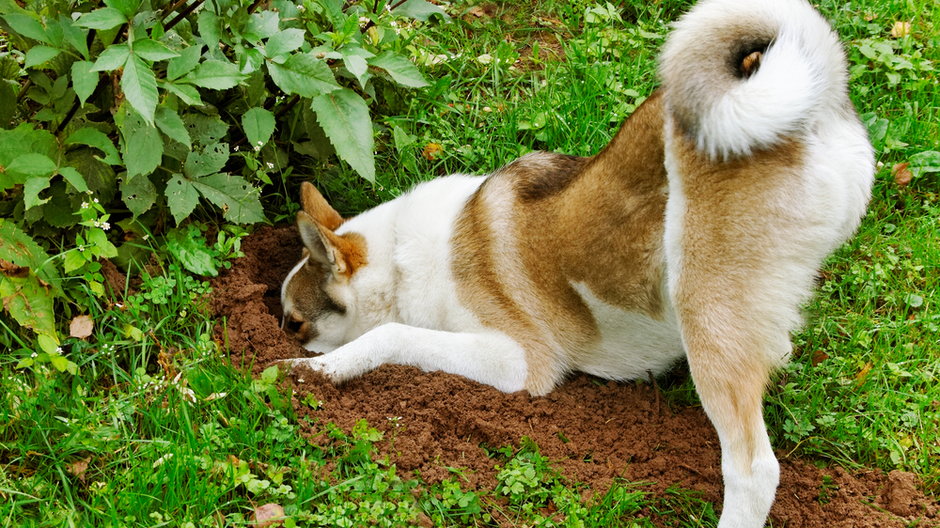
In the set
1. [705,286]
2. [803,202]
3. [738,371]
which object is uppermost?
[803,202]

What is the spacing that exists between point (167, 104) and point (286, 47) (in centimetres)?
60

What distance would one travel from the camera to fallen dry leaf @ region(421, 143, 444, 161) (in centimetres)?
491

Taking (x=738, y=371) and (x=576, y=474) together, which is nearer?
(x=738, y=371)

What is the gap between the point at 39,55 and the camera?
329cm

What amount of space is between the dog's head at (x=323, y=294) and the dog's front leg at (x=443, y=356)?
369 millimetres

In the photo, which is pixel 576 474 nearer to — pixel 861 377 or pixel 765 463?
pixel 765 463

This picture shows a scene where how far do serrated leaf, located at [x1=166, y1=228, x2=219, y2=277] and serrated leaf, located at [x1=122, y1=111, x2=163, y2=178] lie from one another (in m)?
0.60

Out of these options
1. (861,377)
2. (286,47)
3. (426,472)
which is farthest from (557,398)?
(286,47)

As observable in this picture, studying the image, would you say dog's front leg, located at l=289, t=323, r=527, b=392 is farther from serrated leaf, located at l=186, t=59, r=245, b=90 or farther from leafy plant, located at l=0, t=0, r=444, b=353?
serrated leaf, located at l=186, t=59, r=245, b=90

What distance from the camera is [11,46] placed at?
413 cm

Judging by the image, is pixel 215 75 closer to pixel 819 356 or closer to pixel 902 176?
pixel 819 356

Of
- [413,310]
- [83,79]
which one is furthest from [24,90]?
[413,310]

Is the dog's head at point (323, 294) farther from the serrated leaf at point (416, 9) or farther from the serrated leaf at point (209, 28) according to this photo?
the serrated leaf at point (416, 9)

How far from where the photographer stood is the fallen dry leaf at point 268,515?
302 cm
